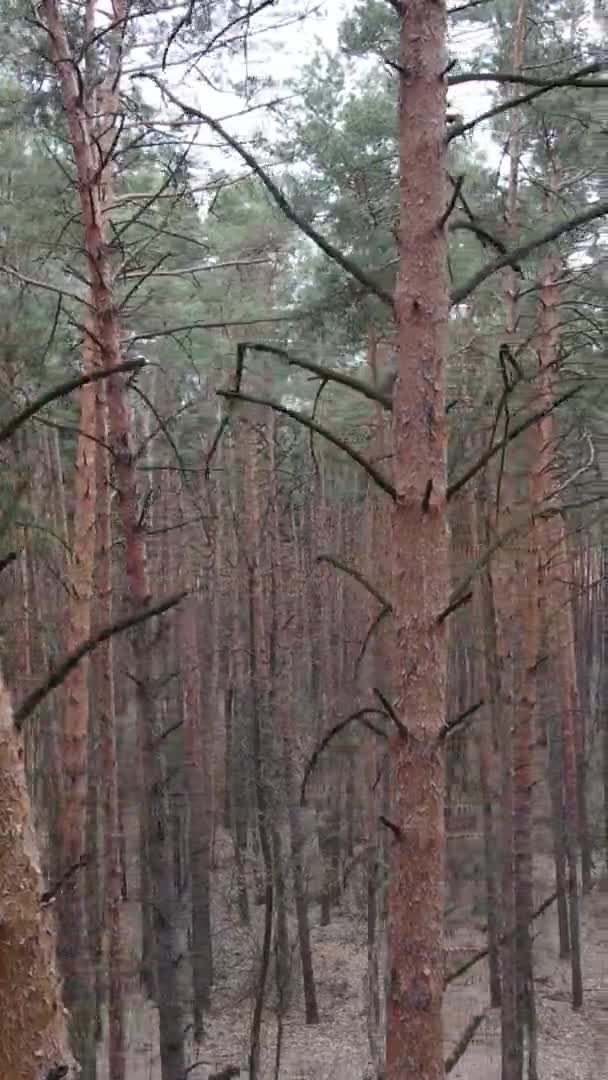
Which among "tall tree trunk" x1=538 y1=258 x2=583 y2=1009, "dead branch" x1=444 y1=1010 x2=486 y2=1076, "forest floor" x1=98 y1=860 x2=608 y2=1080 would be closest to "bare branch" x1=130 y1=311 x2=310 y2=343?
"dead branch" x1=444 y1=1010 x2=486 y2=1076

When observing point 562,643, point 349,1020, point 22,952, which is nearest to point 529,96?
point 22,952

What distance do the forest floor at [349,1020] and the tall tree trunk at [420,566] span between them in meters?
9.07

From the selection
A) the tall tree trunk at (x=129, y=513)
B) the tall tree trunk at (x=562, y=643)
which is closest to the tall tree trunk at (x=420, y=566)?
the tall tree trunk at (x=129, y=513)

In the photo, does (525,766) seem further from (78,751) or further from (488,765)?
(78,751)

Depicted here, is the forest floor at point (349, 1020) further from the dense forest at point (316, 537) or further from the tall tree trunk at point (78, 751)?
the tall tree trunk at point (78, 751)

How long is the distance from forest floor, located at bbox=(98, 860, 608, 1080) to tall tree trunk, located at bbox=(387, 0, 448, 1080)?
9.07 m

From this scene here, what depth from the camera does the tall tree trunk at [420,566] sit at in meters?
2.86

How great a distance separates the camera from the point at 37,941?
162cm

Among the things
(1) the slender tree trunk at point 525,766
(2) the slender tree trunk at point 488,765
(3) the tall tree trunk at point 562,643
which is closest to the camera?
(1) the slender tree trunk at point 525,766

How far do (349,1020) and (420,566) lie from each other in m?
12.8

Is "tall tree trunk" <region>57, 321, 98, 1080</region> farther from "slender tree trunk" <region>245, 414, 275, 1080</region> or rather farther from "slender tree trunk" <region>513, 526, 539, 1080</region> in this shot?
"slender tree trunk" <region>513, 526, 539, 1080</region>

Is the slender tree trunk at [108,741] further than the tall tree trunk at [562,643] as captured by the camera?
No

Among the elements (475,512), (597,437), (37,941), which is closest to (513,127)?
(597,437)

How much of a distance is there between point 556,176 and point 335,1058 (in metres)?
10.4
